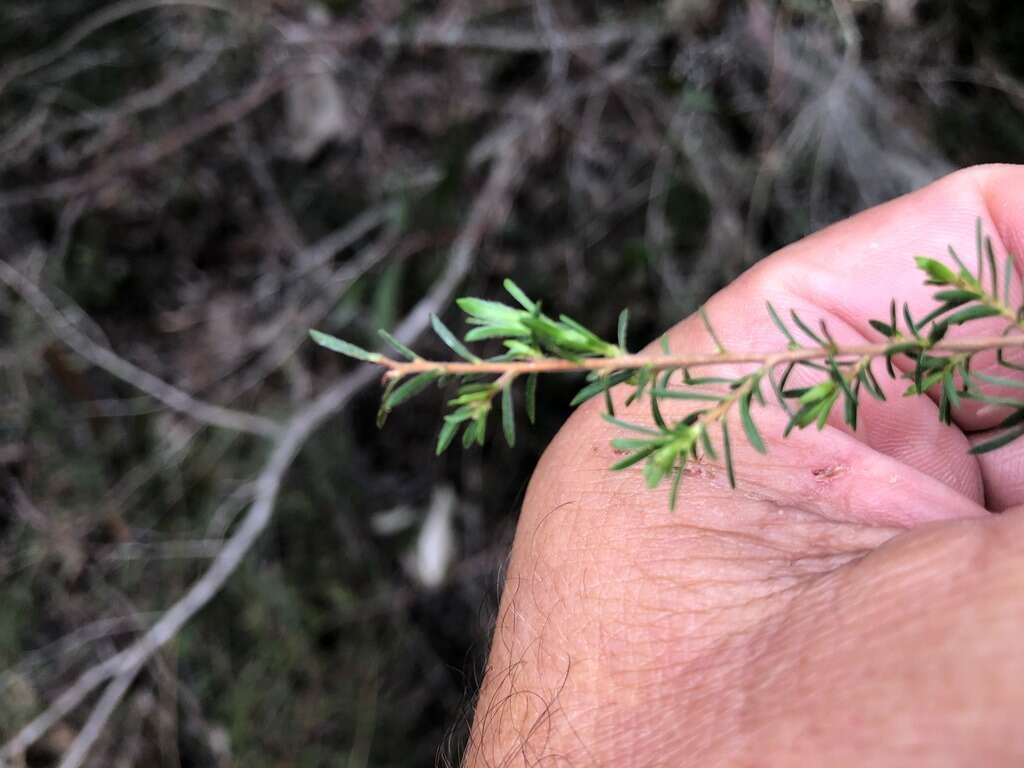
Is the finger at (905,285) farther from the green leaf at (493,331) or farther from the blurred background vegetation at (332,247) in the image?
the blurred background vegetation at (332,247)

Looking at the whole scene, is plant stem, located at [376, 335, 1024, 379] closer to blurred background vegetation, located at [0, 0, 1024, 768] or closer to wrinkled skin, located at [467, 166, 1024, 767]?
wrinkled skin, located at [467, 166, 1024, 767]

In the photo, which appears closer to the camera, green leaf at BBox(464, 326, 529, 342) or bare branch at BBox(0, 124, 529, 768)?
green leaf at BBox(464, 326, 529, 342)

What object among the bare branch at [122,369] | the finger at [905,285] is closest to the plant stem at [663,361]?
the finger at [905,285]

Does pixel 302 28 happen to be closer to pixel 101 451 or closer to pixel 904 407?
pixel 101 451

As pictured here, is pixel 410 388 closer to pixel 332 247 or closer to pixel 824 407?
pixel 824 407

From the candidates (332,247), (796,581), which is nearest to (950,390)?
(796,581)

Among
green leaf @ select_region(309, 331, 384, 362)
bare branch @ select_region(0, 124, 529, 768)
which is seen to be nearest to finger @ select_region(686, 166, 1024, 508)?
green leaf @ select_region(309, 331, 384, 362)
